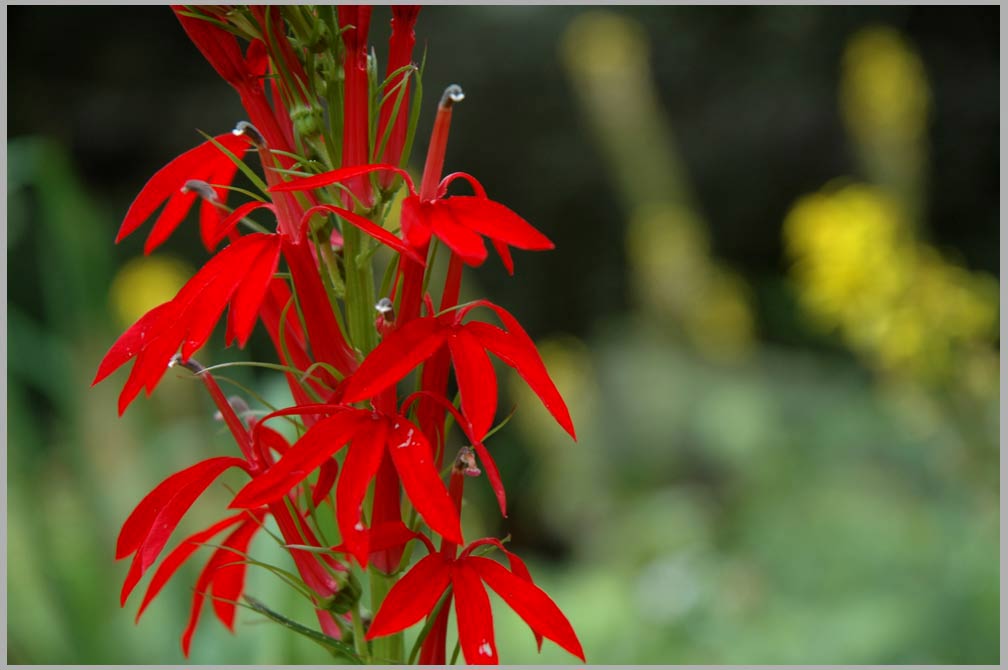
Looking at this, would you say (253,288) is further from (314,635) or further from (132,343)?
(314,635)

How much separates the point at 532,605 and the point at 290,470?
0.14 m

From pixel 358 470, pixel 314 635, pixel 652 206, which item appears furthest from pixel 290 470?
pixel 652 206

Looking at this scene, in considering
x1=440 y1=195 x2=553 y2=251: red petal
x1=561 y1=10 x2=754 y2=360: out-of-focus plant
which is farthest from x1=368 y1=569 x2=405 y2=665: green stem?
x1=561 y1=10 x2=754 y2=360: out-of-focus plant

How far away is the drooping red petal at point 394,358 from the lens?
1.44 feet

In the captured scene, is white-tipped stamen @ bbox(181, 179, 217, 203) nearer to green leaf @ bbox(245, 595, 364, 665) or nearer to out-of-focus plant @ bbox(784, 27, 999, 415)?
green leaf @ bbox(245, 595, 364, 665)

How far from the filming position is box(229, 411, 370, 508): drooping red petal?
44 cm

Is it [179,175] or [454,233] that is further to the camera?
[179,175]

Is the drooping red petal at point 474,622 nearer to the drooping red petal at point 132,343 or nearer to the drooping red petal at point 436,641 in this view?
the drooping red petal at point 436,641

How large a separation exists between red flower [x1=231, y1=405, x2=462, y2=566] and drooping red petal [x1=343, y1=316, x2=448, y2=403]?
2 centimetres

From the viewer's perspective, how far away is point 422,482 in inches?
17.3

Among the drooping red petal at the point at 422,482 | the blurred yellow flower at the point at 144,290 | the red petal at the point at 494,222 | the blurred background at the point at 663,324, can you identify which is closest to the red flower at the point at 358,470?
the drooping red petal at the point at 422,482

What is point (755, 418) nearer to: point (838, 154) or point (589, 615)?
point (589, 615)

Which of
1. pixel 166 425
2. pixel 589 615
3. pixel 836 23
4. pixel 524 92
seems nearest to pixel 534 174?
pixel 524 92

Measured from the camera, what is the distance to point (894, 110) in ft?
6.81
